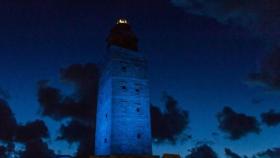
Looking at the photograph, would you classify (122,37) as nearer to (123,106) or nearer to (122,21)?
(122,21)

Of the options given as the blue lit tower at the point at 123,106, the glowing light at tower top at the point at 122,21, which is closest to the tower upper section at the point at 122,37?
the glowing light at tower top at the point at 122,21

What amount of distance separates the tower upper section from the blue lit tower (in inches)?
49.0

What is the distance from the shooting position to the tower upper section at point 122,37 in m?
36.5

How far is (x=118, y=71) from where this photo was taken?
32.5 meters

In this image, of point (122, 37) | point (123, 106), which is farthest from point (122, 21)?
point (123, 106)

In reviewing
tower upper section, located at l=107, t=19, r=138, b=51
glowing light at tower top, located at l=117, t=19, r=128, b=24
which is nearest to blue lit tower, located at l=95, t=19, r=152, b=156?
tower upper section, located at l=107, t=19, r=138, b=51

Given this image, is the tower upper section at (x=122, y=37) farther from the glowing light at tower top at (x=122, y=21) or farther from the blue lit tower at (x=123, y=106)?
the blue lit tower at (x=123, y=106)

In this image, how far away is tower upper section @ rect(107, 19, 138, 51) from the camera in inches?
1438

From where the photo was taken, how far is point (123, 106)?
31.3 metres

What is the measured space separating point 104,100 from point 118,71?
12.6ft

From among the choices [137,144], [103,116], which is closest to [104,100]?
[103,116]

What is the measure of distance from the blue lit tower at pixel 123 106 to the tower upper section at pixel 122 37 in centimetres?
125

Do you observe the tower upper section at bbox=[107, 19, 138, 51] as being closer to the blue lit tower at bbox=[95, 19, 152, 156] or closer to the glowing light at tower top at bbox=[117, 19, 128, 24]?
the glowing light at tower top at bbox=[117, 19, 128, 24]

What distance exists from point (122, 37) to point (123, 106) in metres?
9.66
